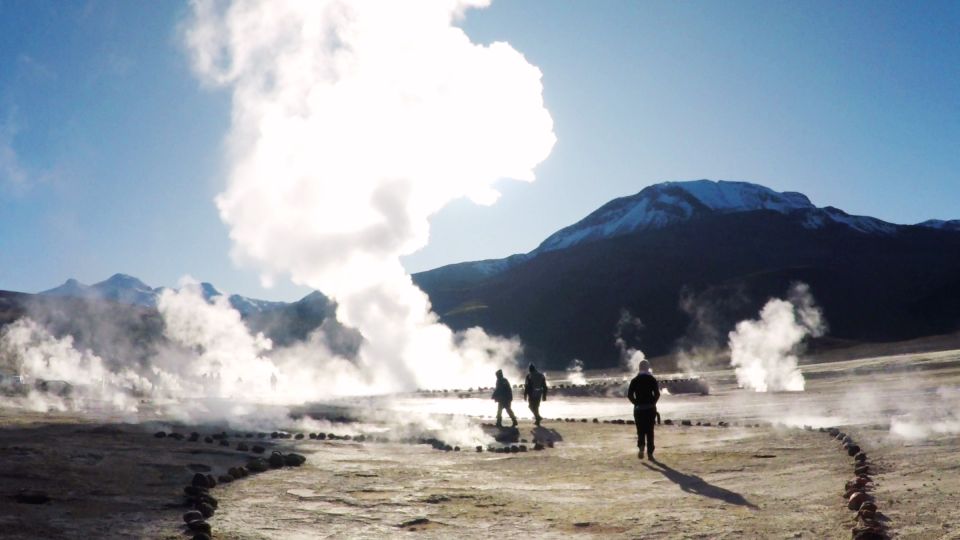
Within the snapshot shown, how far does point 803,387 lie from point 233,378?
2121 inches

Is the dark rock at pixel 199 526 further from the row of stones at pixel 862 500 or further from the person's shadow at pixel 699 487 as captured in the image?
the row of stones at pixel 862 500

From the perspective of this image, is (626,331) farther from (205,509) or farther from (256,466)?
(205,509)

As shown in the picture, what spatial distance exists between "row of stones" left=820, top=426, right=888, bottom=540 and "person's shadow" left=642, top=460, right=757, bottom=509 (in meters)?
1.17

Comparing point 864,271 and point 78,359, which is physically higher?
point 864,271

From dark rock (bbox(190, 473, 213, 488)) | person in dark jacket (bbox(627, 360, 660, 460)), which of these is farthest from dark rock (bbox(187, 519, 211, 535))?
person in dark jacket (bbox(627, 360, 660, 460))

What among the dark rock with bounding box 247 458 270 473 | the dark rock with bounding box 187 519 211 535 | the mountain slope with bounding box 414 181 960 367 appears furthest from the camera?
the mountain slope with bounding box 414 181 960 367

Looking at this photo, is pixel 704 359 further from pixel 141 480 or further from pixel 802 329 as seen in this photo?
pixel 141 480

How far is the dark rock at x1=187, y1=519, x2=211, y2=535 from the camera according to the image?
8266 millimetres

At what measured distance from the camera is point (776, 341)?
84.2 metres

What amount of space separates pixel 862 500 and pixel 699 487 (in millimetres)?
2688

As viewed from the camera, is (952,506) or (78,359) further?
(78,359)

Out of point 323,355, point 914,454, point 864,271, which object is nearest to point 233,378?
point 323,355

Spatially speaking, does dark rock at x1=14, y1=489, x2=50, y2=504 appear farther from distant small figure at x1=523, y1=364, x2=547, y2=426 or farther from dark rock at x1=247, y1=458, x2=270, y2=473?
distant small figure at x1=523, y1=364, x2=547, y2=426

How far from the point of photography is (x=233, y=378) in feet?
241
